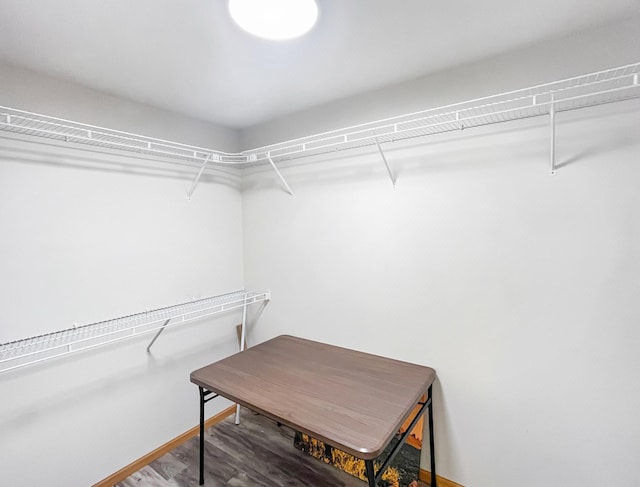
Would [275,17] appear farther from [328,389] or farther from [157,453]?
[157,453]

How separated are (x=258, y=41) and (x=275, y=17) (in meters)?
0.18

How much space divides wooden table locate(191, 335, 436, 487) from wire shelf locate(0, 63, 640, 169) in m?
1.28

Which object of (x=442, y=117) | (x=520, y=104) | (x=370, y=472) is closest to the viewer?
(x=370, y=472)

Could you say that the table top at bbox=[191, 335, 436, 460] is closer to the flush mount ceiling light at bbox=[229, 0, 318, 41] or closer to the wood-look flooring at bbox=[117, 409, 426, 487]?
the wood-look flooring at bbox=[117, 409, 426, 487]

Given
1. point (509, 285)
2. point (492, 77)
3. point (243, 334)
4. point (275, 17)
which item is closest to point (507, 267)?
point (509, 285)

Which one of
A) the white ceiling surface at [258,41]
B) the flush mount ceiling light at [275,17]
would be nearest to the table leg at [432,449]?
the white ceiling surface at [258,41]

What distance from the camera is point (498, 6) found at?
1204mm

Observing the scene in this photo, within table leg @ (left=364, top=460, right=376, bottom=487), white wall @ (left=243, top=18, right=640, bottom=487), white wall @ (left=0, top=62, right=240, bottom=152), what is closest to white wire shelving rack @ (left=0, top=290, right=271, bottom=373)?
white wall @ (left=243, top=18, right=640, bottom=487)

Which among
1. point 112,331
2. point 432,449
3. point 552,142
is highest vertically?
point 552,142

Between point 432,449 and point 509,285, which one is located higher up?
point 509,285

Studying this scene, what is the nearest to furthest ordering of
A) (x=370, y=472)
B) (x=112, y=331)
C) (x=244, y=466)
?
(x=370, y=472), (x=112, y=331), (x=244, y=466)

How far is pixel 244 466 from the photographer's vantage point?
2.01 metres

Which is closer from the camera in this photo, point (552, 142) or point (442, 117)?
point (552, 142)

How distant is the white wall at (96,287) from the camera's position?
1.58 metres
